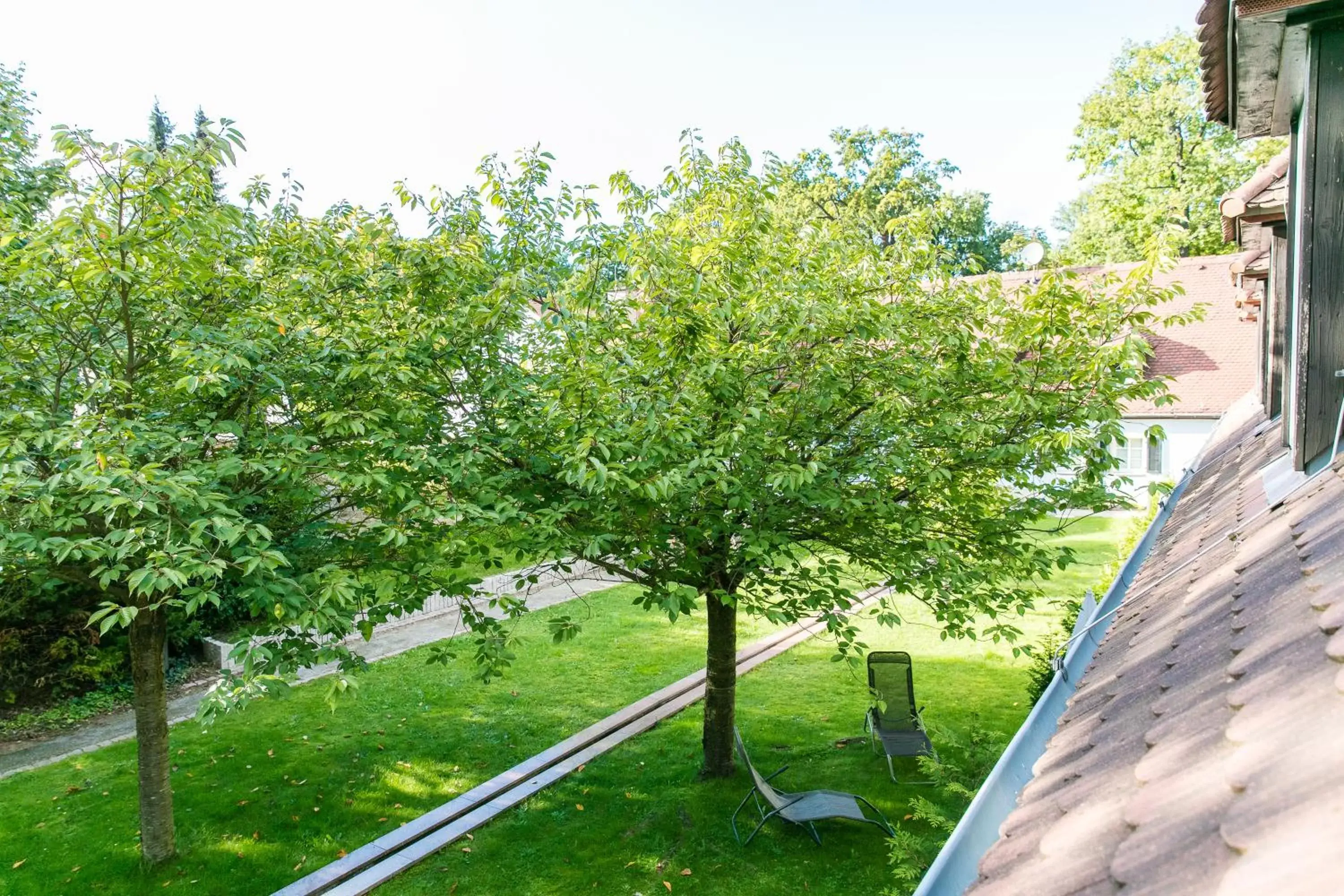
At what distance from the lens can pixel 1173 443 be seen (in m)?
23.8

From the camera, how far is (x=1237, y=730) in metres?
1.20

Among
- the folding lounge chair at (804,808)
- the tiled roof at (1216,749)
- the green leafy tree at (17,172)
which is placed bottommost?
the folding lounge chair at (804,808)

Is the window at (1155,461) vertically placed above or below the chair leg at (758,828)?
above

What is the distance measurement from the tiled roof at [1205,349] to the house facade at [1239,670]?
2206 cm

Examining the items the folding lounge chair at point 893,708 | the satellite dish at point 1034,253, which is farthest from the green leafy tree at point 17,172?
the folding lounge chair at point 893,708

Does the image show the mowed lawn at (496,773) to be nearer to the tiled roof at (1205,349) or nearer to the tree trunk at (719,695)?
the tree trunk at (719,695)

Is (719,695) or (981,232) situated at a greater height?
(981,232)

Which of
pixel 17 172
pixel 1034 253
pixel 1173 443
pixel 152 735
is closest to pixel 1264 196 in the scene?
pixel 1034 253

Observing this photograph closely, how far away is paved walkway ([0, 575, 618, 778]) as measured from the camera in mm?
8914

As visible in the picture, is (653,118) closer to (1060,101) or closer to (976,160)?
(976,160)

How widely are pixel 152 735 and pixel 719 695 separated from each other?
5145 millimetres

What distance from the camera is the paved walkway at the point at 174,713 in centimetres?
891

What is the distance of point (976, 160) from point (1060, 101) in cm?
458

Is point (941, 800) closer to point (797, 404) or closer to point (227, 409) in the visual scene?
point (797, 404)
